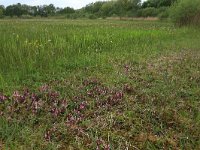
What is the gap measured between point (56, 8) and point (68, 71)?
11038 centimetres

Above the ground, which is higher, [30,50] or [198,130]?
[30,50]

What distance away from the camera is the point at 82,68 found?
8.87 metres

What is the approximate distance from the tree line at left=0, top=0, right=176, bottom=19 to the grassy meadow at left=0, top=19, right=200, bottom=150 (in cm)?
4882

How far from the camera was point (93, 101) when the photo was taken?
240 inches

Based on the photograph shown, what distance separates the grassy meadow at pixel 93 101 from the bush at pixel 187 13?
24.1m

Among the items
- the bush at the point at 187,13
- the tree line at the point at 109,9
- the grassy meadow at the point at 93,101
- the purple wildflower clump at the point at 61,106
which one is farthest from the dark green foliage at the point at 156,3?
the purple wildflower clump at the point at 61,106

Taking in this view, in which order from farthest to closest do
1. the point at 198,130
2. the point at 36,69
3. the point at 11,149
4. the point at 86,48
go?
the point at 86,48 < the point at 36,69 < the point at 198,130 < the point at 11,149

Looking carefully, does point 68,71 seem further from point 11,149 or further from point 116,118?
point 11,149

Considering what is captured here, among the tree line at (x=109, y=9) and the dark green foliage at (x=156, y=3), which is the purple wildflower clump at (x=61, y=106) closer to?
the tree line at (x=109, y=9)

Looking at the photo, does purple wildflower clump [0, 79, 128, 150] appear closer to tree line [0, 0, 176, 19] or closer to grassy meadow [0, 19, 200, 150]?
grassy meadow [0, 19, 200, 150]

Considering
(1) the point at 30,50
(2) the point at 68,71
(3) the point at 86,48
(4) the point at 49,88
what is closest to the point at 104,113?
(4) the point at 49,88

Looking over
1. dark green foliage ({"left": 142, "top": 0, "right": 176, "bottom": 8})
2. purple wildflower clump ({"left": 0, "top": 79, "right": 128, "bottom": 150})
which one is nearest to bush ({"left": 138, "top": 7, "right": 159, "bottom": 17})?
dark green foliage ({"left": 142, "top": 0, "right": 176, "bottom": 8})

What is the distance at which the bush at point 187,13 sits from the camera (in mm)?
32844

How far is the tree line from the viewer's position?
73438mm
